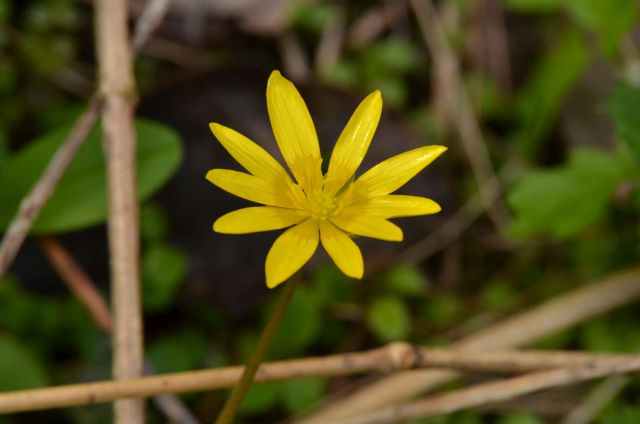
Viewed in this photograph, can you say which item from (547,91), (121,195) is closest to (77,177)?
(121,195)

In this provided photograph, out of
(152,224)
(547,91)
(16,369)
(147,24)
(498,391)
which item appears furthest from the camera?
(547,91)

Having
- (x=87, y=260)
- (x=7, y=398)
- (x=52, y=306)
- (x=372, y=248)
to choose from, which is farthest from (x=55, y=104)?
(x=7, y=398)

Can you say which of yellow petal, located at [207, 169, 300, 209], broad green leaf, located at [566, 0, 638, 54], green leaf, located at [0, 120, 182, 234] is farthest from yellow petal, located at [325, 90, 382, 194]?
broad green leaf, located at [566, 0, 638, 54]

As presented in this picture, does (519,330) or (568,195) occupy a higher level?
(568,195)

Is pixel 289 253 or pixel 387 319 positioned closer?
pixel 289 253

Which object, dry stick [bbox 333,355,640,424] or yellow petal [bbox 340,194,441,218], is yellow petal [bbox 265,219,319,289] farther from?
dry stick [bbox 333,355,640,424]

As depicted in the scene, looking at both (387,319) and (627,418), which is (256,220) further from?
(387,319)
